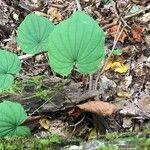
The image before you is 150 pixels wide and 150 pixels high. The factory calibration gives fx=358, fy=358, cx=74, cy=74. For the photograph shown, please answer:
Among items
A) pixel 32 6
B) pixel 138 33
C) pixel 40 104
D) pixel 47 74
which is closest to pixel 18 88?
pixel 40 104

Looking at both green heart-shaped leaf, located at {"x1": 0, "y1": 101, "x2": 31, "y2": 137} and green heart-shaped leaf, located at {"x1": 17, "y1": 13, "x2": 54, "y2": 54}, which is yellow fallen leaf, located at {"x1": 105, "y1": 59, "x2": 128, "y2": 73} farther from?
green heart-shaped leaf, located at {"x1": 0, "y1": 101, "x2": 31, "y2": 137}

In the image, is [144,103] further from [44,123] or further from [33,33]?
[33,33]

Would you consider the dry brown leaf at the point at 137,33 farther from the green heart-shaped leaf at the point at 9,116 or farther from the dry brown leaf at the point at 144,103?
the green heart-shaped leaf at the point at 9,116

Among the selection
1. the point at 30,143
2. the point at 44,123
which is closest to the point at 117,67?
the point at 44,123

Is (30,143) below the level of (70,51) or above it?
below

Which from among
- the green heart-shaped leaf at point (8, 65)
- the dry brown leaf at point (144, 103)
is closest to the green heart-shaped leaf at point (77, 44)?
the green heart-shaped leaf at point (8, 65)

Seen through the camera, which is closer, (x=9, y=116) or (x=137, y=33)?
(x=9, y=116)

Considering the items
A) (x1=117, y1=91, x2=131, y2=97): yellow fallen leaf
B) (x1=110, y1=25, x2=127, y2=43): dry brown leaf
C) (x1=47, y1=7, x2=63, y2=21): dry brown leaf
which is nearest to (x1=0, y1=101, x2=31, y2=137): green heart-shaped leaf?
(x1=117, y1=91, x2=131, y2=97): yellow fallen leaf

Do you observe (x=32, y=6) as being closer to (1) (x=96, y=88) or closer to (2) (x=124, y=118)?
(1) (x=96, y=88)
